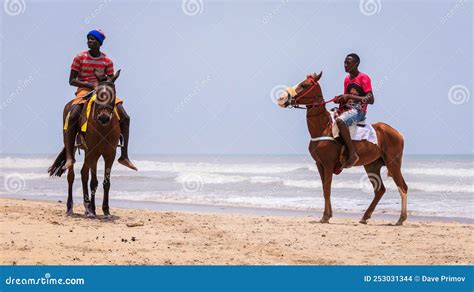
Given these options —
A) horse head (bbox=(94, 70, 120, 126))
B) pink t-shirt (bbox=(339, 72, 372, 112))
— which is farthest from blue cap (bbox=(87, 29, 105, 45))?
pink t-shirt (bbox=(339, 72, 372, 112))

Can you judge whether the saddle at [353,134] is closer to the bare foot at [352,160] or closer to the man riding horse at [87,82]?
the bare foot at [352,160]

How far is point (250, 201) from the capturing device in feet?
59.9

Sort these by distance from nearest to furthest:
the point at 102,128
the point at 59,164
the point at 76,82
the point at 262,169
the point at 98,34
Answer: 1. the point at 102,128
2. the point at 98,34
3. the point at 76,82
4. the point at 59,164
5. the point at 262,169

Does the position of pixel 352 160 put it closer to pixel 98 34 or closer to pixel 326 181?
pixel 326 181

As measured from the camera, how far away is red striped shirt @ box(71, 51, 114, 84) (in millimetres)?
11406

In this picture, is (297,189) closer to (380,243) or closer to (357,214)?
(357,214)

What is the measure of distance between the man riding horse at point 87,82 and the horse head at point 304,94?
255 centimetres

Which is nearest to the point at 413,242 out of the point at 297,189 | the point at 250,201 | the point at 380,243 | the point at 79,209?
the point at 380,243

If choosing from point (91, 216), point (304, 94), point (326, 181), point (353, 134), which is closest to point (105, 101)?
point (91, 216)

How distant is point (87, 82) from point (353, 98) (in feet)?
14.0

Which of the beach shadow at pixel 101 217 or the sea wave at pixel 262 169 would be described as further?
the sea wave at pixel 262 169

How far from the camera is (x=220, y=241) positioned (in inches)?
384

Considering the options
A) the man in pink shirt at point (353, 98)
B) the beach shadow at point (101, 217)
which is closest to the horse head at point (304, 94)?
the man in pink shirt at point (353, 98)

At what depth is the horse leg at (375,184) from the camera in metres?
12.4
